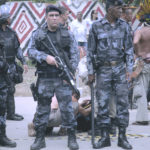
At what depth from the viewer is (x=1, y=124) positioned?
7188mm

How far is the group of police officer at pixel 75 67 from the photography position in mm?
6996

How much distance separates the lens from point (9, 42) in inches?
370

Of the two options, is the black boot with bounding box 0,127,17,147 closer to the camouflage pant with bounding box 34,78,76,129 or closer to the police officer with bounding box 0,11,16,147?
the police officer with bounding box 0,11,16,147

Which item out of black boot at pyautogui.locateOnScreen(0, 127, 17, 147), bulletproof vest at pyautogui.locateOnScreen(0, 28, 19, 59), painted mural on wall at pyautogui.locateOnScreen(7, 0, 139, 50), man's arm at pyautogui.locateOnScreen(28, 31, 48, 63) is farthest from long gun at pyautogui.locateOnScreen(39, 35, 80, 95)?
painted mural on wall at pyautogui.locateOnScreen(7, 0, 139, 50)

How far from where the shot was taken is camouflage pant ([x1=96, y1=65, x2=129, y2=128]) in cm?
711

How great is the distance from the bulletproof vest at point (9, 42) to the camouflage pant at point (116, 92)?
2773mm

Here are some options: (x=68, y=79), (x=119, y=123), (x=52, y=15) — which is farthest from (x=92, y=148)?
(x=52, y=15)

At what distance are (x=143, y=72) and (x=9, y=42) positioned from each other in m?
2.64

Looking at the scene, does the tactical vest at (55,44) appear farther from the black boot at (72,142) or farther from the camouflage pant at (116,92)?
the black boot at (72,142)

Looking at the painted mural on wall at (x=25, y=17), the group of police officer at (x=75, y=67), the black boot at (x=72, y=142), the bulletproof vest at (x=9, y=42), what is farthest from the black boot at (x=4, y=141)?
the painted mural on wall at (x=25, y=17)

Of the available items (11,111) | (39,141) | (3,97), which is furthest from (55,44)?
(11,111)

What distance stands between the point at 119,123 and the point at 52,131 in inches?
67.2

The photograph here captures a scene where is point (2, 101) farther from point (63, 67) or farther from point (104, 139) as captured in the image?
point (104, 139)

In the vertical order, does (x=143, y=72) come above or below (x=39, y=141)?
above
